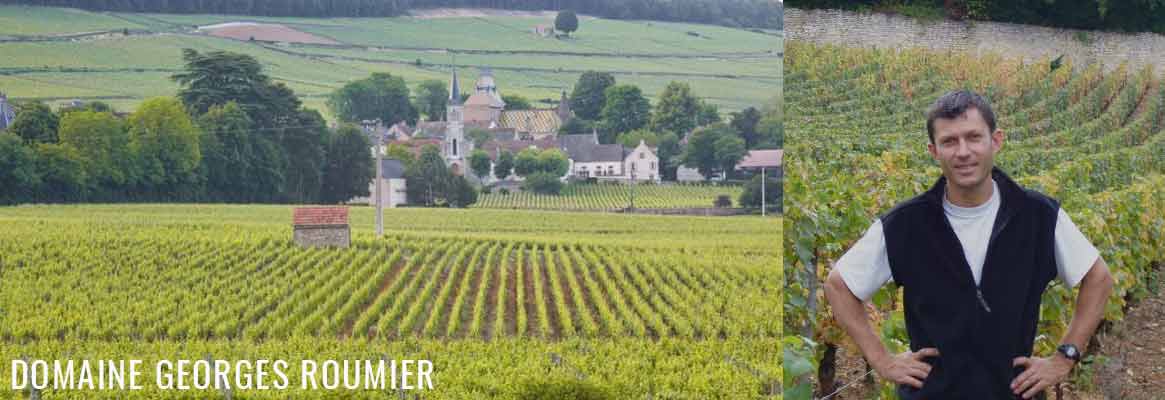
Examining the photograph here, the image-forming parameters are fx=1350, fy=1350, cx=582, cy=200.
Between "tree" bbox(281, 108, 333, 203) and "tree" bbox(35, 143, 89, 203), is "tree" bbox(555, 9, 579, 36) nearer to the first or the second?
"tree" bbox(281, 108, 333, 203)

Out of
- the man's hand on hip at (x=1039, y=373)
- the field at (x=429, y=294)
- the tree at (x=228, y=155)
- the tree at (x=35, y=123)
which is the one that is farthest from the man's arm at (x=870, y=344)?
the tree at (x=35, y=123)

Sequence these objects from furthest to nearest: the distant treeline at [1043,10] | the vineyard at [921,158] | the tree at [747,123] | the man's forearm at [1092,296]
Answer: the distant treeline at [1043,10]
the tree at [747,123]
the vineyard at [921,158]
the man's forearm at [1092,296]

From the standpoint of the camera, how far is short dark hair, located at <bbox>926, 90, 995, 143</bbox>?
273 cm

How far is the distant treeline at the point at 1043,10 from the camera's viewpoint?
862 centimetres

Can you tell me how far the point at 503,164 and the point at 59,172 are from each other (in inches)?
79.1

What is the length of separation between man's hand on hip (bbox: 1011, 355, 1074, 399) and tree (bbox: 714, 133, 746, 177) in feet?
11.8

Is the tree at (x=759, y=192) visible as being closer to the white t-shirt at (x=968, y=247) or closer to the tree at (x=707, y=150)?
the tree at (x=707, y=150)

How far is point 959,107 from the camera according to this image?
275cm

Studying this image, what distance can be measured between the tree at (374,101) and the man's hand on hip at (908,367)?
3727mm

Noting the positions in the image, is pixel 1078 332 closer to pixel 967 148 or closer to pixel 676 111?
pixel 967 148

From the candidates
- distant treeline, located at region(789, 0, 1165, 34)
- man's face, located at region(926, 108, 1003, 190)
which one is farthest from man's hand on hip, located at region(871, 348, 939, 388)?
distant treeline, located at region(789, 0, 1165, 34)

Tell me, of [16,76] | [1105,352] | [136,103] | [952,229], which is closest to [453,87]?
[136,103]

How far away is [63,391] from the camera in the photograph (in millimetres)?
5793

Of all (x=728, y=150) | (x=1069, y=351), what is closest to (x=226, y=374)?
(x=728, y=150)
